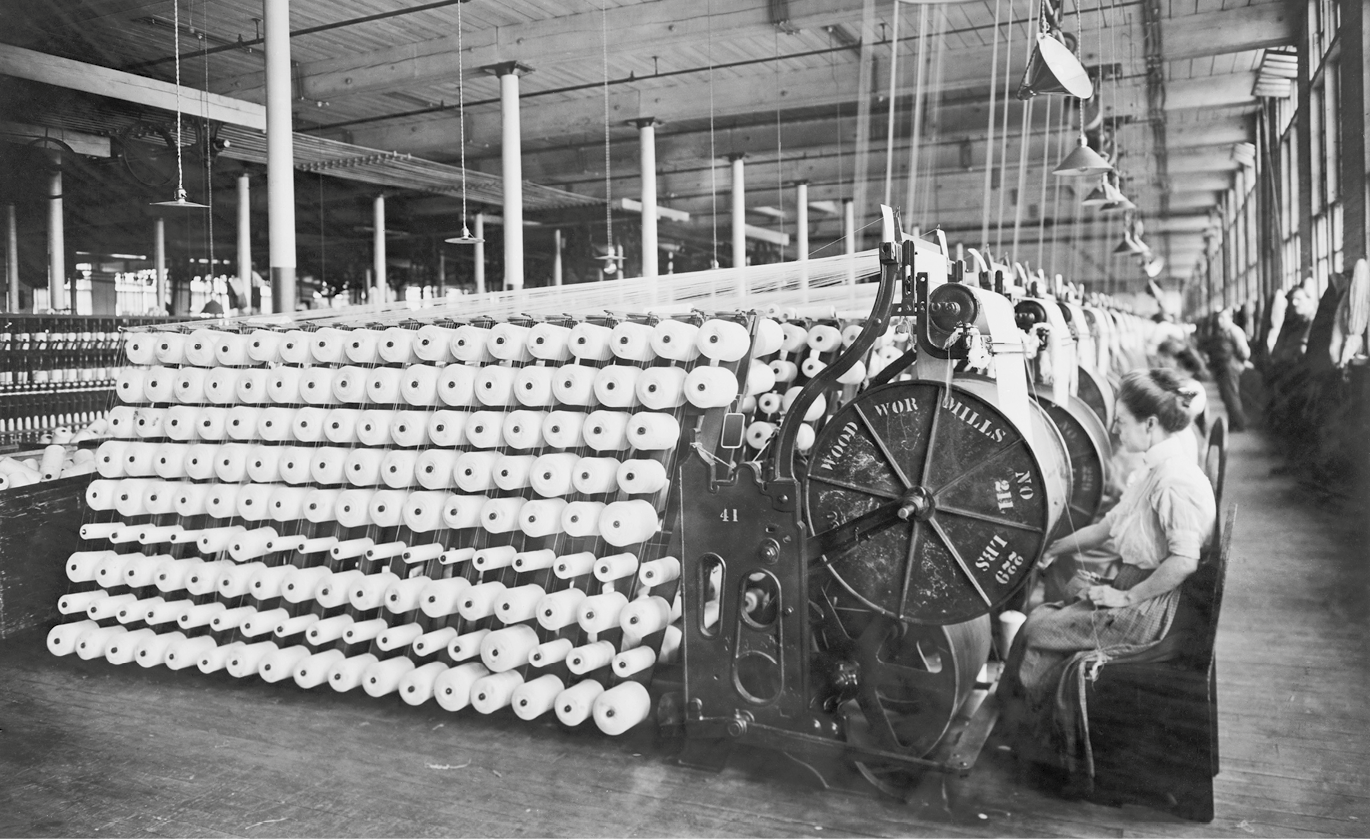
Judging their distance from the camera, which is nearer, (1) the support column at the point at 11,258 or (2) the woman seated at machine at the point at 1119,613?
(2) the woman seated at machine at the point at 1119,613

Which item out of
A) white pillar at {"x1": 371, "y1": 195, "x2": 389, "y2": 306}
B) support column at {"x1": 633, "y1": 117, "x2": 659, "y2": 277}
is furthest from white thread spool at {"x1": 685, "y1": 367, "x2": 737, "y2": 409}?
white pillar at {"x1": 371, "y1": 195, "x2": 389, "y2": 306}

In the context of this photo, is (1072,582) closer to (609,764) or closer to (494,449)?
(609,764)

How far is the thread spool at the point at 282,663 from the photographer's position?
362 cm

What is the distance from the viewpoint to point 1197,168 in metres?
11.1

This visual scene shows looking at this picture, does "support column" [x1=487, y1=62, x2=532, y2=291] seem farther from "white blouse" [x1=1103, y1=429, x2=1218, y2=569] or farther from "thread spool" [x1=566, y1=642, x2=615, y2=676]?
"white blouse" [x1=1103, y1=429, x2=1218, y2=569]

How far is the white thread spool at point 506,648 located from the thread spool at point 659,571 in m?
0.43

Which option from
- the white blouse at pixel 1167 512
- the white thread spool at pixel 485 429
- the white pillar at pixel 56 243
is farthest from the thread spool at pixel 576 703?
the white pillar at pixel 56 243

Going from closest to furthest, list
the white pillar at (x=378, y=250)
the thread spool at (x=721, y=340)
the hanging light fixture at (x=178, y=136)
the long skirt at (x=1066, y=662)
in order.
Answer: the long skirt at (x=1066, y=662) → the thread spool at (x=721, y=340) → the hanging light fixture at (x=178, y=136) → the white pillar at (x=378, y=250)

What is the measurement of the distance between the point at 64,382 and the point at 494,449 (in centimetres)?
561

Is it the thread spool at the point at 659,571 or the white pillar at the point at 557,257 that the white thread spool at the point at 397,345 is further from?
the white pillar at the point at 557,257

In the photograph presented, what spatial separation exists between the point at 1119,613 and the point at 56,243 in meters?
5.21

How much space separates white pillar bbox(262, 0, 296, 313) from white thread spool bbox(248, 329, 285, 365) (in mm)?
2594

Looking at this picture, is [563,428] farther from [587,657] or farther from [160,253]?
[160,253]

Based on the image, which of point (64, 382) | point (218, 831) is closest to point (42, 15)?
point (218, 831)
